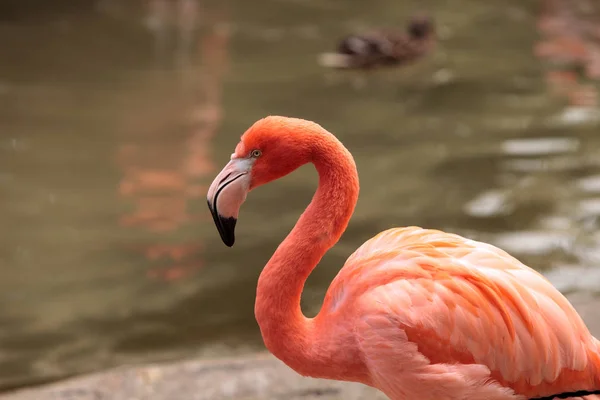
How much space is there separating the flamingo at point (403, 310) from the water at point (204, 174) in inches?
55.3

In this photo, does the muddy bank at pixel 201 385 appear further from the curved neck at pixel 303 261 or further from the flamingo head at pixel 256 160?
the flamingo head at pixel 256 160

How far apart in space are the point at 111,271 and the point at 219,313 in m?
0.79

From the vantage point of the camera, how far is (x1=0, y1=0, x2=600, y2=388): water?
378 centimetres

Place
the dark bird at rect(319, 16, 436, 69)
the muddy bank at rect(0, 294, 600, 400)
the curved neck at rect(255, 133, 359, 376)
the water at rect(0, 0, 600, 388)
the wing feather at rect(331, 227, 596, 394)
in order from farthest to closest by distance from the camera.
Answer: the dark bird at rect(319, 16, 436, 69)
the water at rect(0, 0, 600, 388)
the muddy bank at rect(0, 294, 600, 400)
the curved neck at rect(255, 133, 359, 376)
the wing feather at rect(331, 227, 596, 394)

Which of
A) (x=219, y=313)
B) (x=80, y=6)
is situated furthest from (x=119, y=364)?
(x=80, y=6)

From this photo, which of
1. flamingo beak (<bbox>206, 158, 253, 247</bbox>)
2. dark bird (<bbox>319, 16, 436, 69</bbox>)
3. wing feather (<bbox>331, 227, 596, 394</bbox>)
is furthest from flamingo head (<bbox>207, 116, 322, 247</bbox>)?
dark bird (<bbox>319, 16, 436, 69</bbox>)

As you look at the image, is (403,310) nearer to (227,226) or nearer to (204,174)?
(227,226)

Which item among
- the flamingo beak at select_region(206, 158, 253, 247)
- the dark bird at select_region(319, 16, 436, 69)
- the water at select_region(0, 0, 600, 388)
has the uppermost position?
the flamingo beak at select_region(206, 158, 253, 247)

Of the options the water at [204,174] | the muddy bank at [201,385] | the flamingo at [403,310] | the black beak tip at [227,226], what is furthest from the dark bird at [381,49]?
the black beak tip at [227,226]

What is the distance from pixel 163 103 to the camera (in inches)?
275

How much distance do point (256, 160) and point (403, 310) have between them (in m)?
0.59

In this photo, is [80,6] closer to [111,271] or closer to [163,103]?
[163,103]

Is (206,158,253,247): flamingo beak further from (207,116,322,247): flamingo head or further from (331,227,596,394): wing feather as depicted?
(331,227,596,394): wing feather

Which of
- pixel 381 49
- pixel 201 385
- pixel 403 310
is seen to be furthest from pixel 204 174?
pixel 403 310
